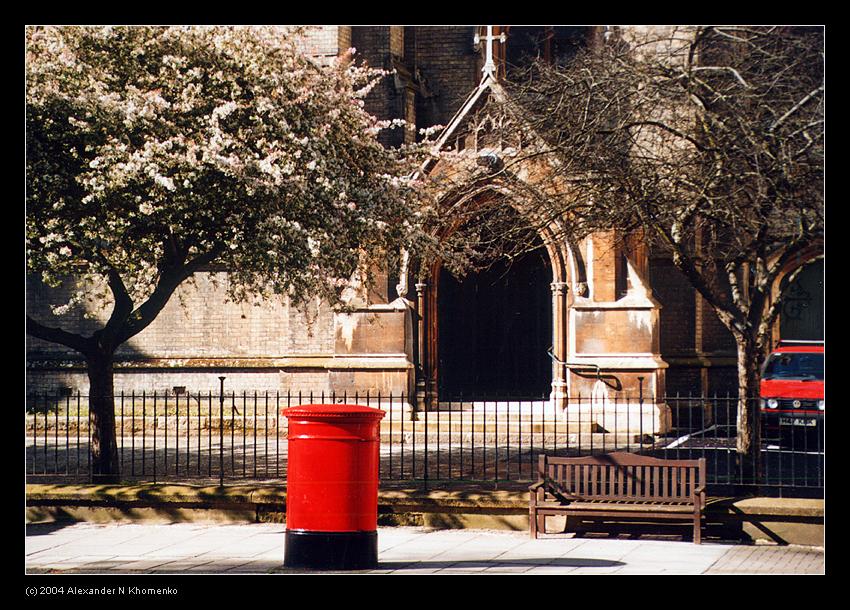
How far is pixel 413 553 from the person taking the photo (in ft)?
33.9

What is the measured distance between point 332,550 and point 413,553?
1326 mm

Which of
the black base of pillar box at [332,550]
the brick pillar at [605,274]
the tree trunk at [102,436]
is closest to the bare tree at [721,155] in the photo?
the black base of pillar box at [332,550]

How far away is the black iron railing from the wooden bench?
99cm

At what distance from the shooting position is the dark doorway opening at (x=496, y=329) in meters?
23.3

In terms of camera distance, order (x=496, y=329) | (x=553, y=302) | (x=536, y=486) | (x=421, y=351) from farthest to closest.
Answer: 1. (x=496, y=329)
2. (x=421, y=351)
3. (x=553, y=302)
4. (x=536, y=486)

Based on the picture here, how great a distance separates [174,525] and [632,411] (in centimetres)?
1041

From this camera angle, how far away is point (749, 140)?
11.1m

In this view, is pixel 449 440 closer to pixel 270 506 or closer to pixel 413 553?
pixel 270 506

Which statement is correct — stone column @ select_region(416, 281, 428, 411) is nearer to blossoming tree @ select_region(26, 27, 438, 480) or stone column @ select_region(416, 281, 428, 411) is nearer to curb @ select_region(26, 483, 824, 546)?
blossoming tree @ select_region(26, 27, 438, 480)

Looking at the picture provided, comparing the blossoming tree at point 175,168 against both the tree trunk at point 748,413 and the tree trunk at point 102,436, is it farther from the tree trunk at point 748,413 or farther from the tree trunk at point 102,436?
the tree trunk at point 748,413

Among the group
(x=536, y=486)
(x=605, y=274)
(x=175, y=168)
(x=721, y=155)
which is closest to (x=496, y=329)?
(x=605, y=274)

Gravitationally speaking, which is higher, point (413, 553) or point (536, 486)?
point (536, 486)
